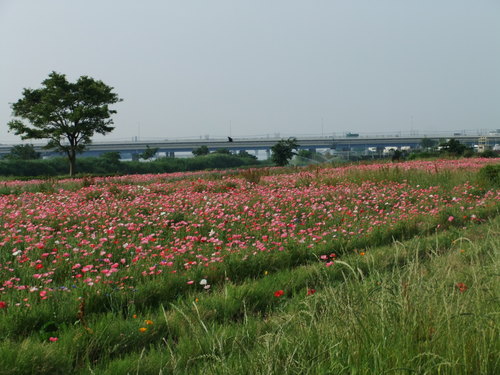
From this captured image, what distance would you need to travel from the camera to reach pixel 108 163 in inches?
1719

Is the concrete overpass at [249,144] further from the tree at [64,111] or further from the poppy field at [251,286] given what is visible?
the poppy field at [251,286]

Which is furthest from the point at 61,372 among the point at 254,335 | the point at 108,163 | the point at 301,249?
the point at 108,163

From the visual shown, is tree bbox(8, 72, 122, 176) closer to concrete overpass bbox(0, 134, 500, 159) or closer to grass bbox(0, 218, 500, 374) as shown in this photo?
grass bbox(0, 218, 500, 374)

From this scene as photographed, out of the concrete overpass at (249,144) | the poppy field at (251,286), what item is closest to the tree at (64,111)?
the poppy field at (251,286)

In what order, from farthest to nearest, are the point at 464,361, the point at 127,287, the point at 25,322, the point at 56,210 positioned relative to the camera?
the point at 56,210, the point at 127,287, the point at 25,322, the point at 464,361

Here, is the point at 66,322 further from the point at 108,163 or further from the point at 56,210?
the point at 108,163

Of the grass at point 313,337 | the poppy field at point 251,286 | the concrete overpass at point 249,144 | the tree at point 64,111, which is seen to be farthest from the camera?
the concrete overpass at point 249,144

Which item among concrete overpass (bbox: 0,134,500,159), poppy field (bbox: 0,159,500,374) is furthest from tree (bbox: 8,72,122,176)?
concrete overpass (bbox: 0,134,500,159)

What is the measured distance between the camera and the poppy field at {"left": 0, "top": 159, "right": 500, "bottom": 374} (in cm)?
237

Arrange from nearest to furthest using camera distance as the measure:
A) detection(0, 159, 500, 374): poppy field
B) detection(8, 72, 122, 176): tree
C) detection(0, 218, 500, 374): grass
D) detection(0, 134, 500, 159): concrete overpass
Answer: detection(0, 218, 500, 374): grass → detection(0, 159, 500, 374): poppy field → detection(8, 72, 122, 176): tree → detection(0, 134, 500, 159): concrete overpass

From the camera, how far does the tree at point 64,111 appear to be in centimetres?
3250

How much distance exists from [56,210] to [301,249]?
481cm

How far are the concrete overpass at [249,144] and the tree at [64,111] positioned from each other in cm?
5516

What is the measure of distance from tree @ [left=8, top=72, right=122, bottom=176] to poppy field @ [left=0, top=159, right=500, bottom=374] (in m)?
25.3
